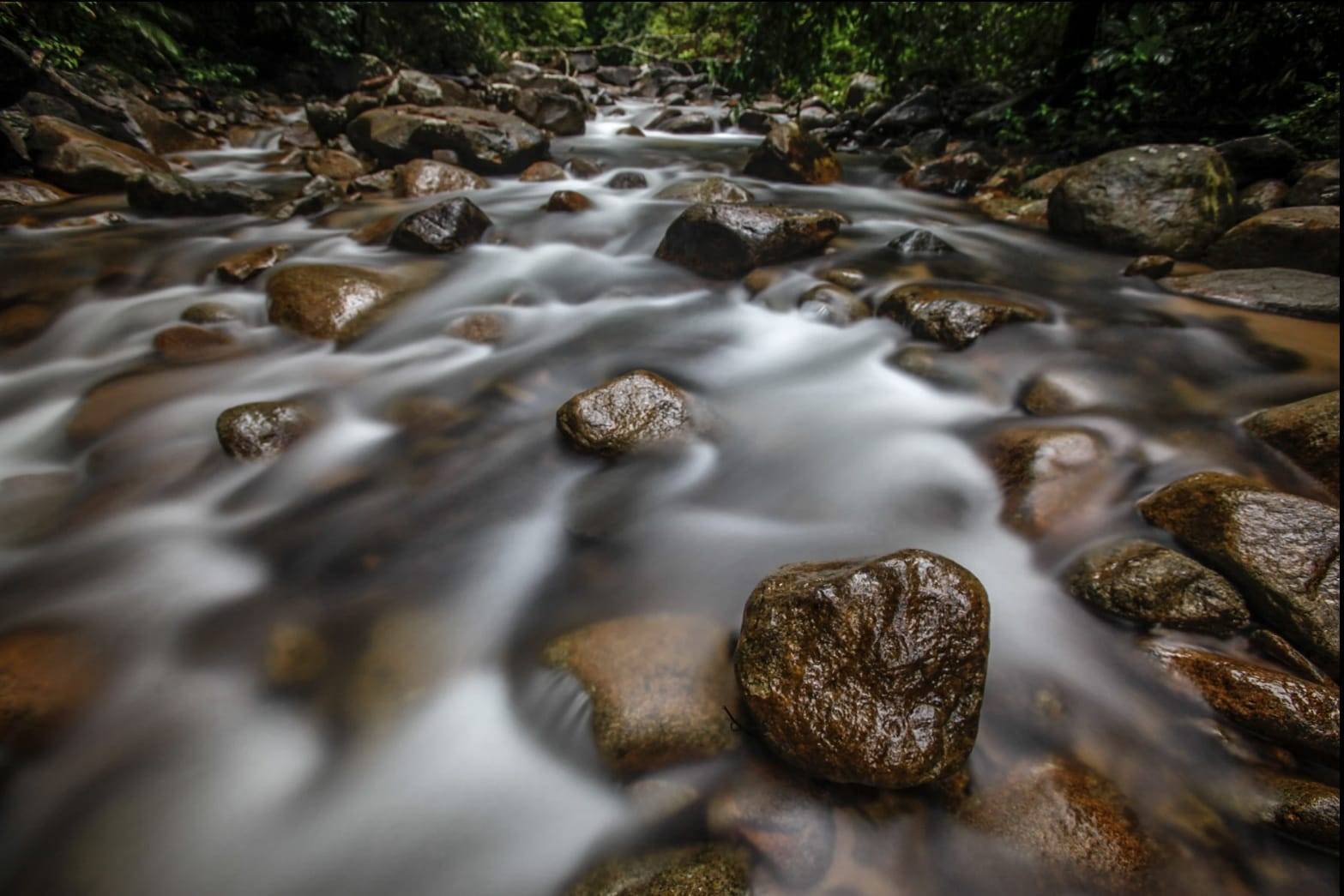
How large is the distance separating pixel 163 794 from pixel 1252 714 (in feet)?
11.4

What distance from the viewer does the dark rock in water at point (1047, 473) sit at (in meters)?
2.82

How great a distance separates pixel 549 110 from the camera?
1184cm

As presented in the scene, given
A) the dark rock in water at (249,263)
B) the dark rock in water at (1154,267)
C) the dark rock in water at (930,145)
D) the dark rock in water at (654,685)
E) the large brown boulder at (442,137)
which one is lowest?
the dark rock in water at (654,685)

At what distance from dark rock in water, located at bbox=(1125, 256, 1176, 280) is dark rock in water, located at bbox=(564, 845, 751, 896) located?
5.99 metres

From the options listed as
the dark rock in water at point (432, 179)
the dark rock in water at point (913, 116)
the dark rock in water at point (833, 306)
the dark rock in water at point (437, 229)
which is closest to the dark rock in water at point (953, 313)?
the dark rock in water at point (833, 306)

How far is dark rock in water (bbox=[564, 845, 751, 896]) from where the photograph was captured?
1586 millimetres

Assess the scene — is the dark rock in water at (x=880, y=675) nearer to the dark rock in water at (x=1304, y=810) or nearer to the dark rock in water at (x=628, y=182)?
the dark rock in water at (x=1304, y=810)

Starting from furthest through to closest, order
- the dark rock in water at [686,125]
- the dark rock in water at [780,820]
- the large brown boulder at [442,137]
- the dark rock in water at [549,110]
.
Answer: the dark rock in water at [686,125]
the dark rock in water at [549,110]
the large brown boulder at [442,137]
the dark rock in water at [780,820]

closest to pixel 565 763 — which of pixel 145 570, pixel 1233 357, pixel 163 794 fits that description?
pixel 163 794

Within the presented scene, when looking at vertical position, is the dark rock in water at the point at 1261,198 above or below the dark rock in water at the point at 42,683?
above

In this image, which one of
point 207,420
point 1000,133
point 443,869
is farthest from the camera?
point 1000,133

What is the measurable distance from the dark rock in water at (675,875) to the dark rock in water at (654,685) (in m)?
0.26

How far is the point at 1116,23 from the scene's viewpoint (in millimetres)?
8500

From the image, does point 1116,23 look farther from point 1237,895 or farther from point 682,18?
point 682,18
